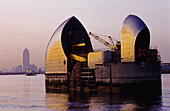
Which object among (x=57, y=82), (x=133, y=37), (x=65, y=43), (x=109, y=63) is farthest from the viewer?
(x=57, y=82)

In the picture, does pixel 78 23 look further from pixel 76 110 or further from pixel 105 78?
pixel 76 110

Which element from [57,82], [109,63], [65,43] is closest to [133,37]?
[109,63]

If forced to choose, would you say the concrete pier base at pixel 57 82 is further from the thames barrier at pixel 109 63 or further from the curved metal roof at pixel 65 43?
the curved metal roof at pixel 65 43

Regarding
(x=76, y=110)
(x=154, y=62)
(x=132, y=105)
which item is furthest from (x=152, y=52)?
(x=76, y=110)

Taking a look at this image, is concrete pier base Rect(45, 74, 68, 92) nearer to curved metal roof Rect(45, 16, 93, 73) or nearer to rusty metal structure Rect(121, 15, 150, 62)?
curved metal roof Rect(45, 16, 93, 73)

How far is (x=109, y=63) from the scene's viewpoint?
59750 mm

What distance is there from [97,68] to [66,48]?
17257 mm

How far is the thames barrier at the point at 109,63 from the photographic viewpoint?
5672cm

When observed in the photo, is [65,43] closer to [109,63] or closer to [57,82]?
[57,82]

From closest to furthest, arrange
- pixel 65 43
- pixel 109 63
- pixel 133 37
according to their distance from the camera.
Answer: pixel 133 37 → pixel 109 63 → pixel 65 43

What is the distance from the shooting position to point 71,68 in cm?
7481

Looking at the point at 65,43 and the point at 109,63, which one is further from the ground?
the point at 65,43

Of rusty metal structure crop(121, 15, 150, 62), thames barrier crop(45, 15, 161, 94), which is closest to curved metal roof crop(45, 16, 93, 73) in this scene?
thames barrier crop(45, 15, 161, 94)

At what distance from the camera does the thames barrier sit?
56.7 metres
